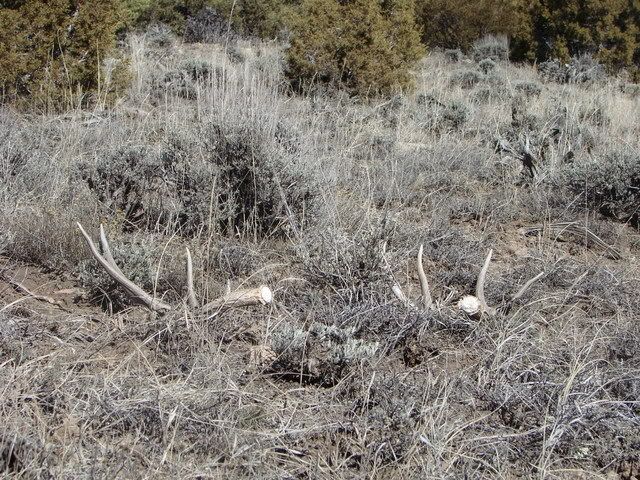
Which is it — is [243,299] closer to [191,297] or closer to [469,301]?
[191,297]

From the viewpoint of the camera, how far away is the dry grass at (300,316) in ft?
8.49

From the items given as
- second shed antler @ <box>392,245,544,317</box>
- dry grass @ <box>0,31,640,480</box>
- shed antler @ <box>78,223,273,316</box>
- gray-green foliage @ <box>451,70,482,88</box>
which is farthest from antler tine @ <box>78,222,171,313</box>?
gray-green foliage @ <box>451,70,482,88</box>

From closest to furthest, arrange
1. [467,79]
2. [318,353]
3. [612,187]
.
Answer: [318,353] → [612,187] → [467,79]

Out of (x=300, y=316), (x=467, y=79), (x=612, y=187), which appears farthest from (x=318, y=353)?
(x=467, y=79)

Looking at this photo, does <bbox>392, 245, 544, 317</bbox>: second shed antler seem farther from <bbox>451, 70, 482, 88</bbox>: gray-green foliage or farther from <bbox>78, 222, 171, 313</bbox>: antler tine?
<bbox>451, 70, 482, 88</bbox>: gray-green foliage

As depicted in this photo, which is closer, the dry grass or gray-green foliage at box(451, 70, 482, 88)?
the dry grass

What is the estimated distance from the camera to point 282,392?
2957mm

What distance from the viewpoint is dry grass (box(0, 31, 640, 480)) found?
2588 millimetres

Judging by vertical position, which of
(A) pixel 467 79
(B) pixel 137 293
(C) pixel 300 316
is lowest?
(A) pixel 467 79

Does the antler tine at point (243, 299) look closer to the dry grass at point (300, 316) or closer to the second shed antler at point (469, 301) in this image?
the dry grass at point (300, 316)

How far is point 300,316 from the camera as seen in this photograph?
3.56 metres

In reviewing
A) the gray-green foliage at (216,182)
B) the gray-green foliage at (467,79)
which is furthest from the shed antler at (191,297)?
the gray-green foliage at (467,79)

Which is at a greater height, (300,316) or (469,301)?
(469,301)

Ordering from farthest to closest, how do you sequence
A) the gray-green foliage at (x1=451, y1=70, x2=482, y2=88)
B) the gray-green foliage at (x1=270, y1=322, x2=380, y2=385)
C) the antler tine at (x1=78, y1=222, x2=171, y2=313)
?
the gray-green foliage at (x1=451, y1=70, x2=482, y2=88) → the antler tine at (x1=78, y1=222, x2=171, y2=313) → the gray-green foliage at (x1=270, y1=322, x2=380, y2=385)
